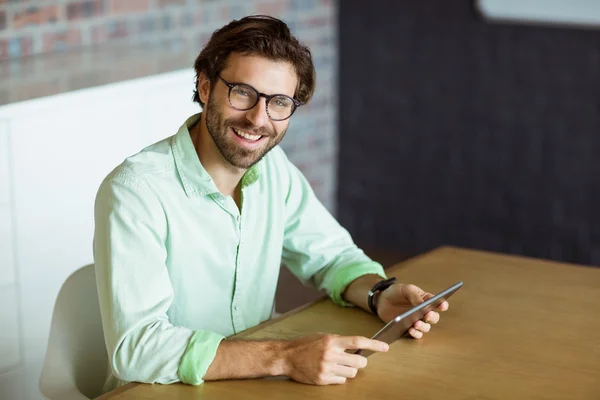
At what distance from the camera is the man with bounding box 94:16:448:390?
178 centimetres

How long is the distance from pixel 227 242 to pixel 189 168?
197 millimetres

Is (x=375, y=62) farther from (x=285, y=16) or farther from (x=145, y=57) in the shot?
(x=145, y=57)

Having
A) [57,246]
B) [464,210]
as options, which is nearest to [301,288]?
[464,210]

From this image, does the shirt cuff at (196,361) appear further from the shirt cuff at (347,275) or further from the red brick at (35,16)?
the red brick at (35,16)

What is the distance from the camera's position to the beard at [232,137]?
199 centimetres

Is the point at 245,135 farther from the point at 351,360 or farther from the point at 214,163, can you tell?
the point at 351,360

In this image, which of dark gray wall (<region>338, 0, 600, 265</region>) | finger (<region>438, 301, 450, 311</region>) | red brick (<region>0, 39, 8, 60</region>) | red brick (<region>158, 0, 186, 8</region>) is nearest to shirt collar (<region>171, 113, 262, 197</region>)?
finger (<region>438, 301, 450, 311</region>)

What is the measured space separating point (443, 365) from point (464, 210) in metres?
2.99

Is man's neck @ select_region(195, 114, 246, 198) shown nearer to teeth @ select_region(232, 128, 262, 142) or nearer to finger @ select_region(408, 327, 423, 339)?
teeth @ select_region(232, 128, 262, 142)

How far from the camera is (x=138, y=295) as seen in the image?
1828mm

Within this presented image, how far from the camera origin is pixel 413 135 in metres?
4.85

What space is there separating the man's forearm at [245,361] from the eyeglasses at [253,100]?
0.47 metres

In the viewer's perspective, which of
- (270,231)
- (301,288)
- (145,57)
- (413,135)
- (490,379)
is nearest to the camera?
(490,379)

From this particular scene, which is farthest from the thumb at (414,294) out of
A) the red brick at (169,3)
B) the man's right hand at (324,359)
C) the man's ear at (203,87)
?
the red brick at (169,3)
